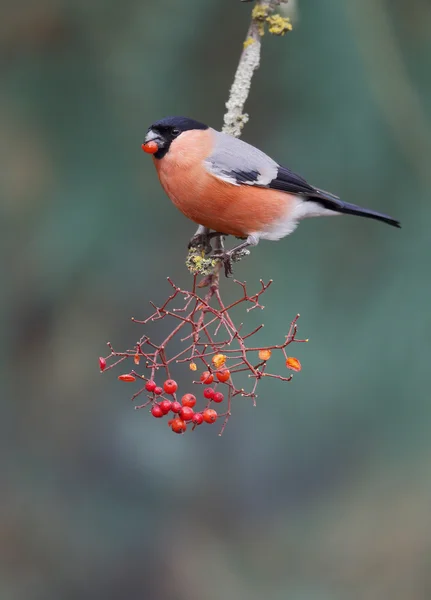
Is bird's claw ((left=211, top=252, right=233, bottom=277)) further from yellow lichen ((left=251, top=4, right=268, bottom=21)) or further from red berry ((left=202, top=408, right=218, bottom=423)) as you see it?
yellow lichen ((left=251, top=4, right=268, bottom=21))

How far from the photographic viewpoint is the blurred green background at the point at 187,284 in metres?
2.70

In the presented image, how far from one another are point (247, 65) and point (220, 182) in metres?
0.38

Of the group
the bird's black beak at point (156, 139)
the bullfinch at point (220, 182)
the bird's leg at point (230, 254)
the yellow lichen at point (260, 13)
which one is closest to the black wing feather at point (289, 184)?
the bullfinch at point (220, 182)

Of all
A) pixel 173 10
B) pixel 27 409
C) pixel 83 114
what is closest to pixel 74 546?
pixel 27 409

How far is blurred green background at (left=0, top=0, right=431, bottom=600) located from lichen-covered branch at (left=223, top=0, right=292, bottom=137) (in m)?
0.48

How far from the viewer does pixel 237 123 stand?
6.92 ft

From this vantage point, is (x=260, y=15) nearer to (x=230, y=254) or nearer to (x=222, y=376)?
(x=230, y=254)

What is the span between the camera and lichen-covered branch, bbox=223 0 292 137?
2.09 meters

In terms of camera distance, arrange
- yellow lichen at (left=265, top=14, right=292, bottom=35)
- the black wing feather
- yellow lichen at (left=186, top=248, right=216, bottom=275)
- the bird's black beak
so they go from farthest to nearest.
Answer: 1. yellow lichen at (left=265, top=14, right=292, bottom=35)
2. the black wing feather
3. the bird's black beak
4. yellow lichen at (left=186, top=248, right=216, bottom=275)

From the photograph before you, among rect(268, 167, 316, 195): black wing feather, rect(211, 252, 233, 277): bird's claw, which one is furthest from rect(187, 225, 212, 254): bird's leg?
rect(268, 167, 316, 195): black wing feather

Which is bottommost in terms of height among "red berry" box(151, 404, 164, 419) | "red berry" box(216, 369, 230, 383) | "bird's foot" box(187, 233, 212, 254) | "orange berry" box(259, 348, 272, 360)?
"red berry" box(151, 404, 164, 419)

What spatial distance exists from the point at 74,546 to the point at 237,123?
5.53 ft

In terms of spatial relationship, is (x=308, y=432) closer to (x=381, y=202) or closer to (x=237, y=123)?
(x=381, y=202)

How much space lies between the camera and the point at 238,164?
197 cm
